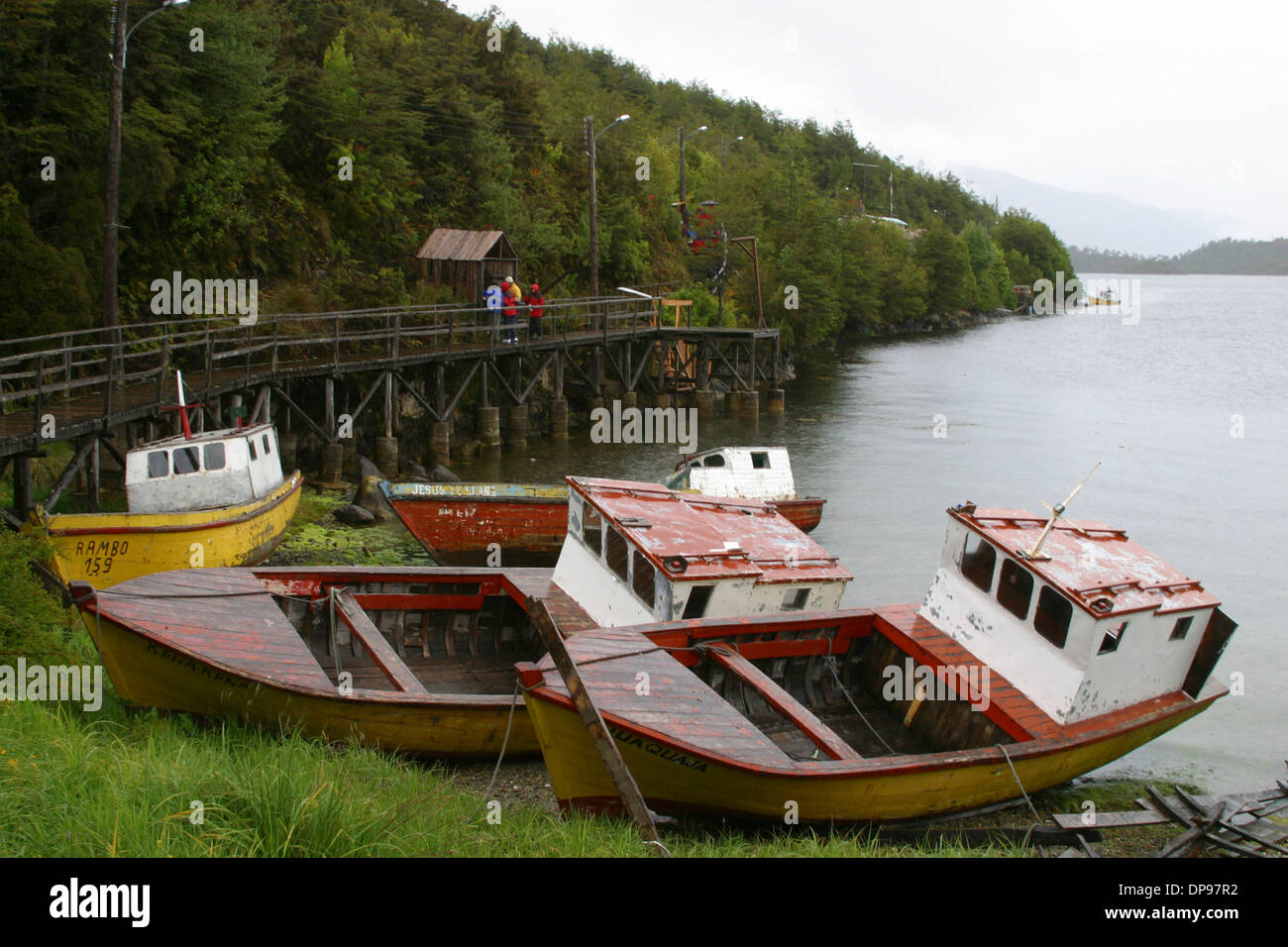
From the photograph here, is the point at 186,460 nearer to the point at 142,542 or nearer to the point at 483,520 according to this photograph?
the point at 142,542

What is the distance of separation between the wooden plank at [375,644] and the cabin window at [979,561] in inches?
240

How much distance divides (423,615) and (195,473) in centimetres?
596

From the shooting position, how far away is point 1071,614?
37.1 ft

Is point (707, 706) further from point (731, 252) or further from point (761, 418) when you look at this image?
point (731, 252)

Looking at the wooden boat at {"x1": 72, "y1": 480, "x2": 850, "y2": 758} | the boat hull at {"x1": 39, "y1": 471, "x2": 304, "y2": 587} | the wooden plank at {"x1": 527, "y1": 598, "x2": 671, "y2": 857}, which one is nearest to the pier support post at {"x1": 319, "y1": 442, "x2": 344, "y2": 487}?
the boat hull at {"x1": 39, "y1": 471, "x2": 304, "y2": 587}

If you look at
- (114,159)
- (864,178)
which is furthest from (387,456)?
(864,178)

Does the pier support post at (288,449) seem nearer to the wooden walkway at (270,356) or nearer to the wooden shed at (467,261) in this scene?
the wooden walkway at (270,356)

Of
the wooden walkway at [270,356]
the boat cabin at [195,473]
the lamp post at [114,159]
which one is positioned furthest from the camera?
the lamp post at [114,159]

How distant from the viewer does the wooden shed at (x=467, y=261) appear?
1372 inches

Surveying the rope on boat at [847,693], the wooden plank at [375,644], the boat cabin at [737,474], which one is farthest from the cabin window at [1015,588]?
Result: the boat cabin at [737,474]

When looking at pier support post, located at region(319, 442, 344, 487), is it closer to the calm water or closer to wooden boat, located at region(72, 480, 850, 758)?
the calm water

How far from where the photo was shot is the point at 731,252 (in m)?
63.3

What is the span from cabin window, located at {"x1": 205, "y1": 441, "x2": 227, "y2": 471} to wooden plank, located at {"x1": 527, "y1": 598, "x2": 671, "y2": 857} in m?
11.1

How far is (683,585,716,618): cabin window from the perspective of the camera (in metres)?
12.3
